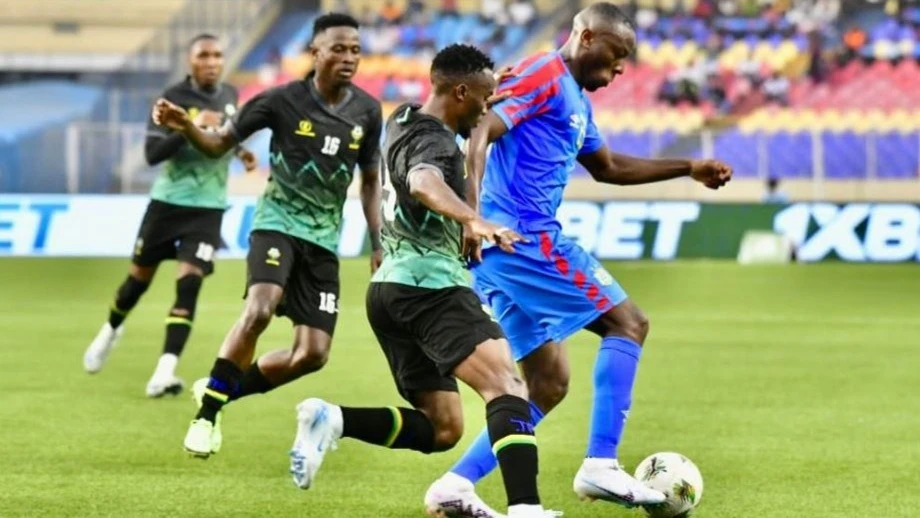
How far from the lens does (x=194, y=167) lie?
12062mm

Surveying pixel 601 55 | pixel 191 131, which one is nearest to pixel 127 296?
pixel 191 131

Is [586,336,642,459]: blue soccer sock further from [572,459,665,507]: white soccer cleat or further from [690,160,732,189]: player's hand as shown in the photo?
[690,160,732,189]: player's hand

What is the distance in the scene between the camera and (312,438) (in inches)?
256

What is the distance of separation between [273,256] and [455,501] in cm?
276

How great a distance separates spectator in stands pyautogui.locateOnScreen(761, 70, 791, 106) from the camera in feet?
115

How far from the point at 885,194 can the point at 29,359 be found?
19831 millimetres

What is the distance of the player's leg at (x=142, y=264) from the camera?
11914 millimetres

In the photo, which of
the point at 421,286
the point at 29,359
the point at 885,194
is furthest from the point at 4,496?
the point at 885,194

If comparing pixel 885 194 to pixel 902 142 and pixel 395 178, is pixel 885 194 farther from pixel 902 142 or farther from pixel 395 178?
pixel 395 178

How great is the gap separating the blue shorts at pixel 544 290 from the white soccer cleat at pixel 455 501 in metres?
0.73

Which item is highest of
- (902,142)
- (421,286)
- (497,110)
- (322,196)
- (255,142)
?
(497,110)

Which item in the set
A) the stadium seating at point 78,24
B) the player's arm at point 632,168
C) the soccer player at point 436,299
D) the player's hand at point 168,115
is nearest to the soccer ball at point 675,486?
the soccer player at point 436,299

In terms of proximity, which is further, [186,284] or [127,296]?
[127,296]

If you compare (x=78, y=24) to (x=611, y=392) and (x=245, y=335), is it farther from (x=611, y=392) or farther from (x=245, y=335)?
(x=611, y=392)
